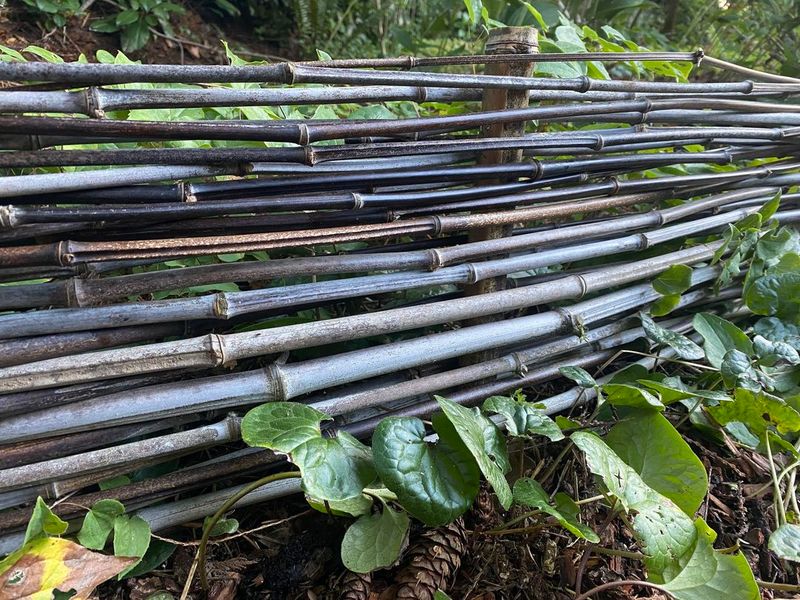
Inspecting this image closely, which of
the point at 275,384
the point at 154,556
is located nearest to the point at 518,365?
the point at 275,384

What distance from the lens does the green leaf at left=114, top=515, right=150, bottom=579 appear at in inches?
27.2

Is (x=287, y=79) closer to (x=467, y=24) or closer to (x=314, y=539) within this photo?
(x=314, y=539)

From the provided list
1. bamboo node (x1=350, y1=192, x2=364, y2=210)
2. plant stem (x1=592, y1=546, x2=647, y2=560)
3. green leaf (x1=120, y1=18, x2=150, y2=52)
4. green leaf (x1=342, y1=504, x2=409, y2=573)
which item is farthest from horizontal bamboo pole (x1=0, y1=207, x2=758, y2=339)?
green leaf (x1=120, y1=18, x2=150, y2=52)

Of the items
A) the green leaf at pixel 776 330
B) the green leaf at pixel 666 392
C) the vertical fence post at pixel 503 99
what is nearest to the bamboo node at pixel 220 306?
the vertical fence post at pixel 503 99

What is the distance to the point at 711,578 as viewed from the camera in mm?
726

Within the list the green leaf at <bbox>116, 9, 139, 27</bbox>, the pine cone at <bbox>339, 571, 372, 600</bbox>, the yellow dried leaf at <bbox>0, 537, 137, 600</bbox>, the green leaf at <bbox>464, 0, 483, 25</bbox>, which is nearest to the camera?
the yellow dried leaf at <bbox>0, 537, 137, 600</bbox>

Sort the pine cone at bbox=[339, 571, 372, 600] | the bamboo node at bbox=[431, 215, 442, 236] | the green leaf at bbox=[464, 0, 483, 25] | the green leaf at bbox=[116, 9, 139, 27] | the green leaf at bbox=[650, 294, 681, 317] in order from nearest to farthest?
the pine cone at bbox=[339, 571, 372, 600], the bamboo node at bbox=[431, 215, 442, 236], the green leaf at bbox=[650, 294, 681, 317], the green leaf at bbox=[464, 0, 483, 25], the green leaf at bbox=[116, 9, 139, 27]

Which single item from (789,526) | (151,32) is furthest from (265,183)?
(151,32)

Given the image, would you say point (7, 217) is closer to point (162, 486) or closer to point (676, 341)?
point (162, 486)

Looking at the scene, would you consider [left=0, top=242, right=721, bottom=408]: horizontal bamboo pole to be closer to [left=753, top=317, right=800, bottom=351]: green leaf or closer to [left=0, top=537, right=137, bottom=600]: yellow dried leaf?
[left=0, top=537, right=137, bottom=600]: yellow dried leaf

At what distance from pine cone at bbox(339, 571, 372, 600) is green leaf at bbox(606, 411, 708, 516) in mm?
423

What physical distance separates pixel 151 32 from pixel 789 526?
2.46 metres

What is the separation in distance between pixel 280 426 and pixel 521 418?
34 centimetres

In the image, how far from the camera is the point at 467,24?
2566 millimetres
